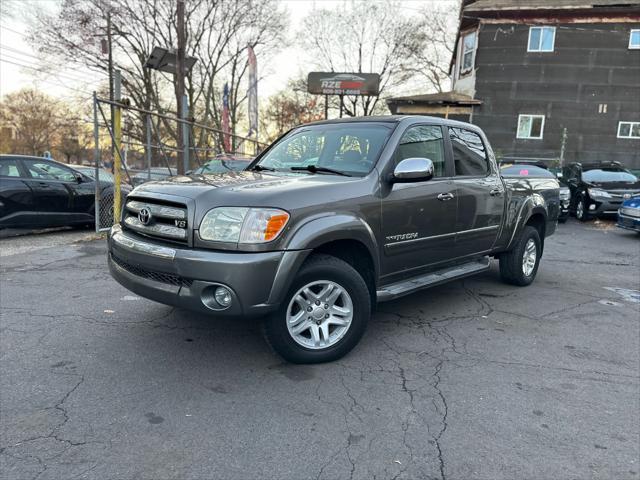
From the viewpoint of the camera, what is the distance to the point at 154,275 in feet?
10.4

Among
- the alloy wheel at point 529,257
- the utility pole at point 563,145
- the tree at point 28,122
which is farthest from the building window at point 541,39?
the tree at point 28,122

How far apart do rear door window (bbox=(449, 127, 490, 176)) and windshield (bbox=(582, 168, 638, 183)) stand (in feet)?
32.8

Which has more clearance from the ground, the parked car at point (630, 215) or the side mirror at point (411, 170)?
the side mirror at point (411, 170)

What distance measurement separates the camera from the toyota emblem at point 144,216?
10.8ft

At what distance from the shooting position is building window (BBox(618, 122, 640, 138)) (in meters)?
20.3

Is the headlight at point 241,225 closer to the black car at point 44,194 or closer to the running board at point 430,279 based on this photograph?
the running board at point 430,279

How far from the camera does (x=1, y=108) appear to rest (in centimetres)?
5100

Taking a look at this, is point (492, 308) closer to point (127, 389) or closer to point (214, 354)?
point (214, 354)

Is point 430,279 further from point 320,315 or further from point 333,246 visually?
point 320,315

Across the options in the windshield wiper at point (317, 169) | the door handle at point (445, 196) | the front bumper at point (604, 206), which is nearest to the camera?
the windshield wiper at point (317, 169)

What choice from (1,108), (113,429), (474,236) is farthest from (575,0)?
(1,108)

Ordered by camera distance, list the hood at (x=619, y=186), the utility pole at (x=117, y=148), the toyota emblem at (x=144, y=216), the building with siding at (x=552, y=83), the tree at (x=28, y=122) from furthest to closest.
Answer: the tree at (x=28, y=122)
the building with siding at (x=552, y=83)
the hood at (x=619, y=186)
the utility pole at (x=117, y=148)
the toyota emblem at (x=144, y=216)

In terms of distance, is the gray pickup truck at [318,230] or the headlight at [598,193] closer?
the gray pickup truck at [318,230]

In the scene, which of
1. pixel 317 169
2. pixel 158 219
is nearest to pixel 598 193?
pixel 317 169
